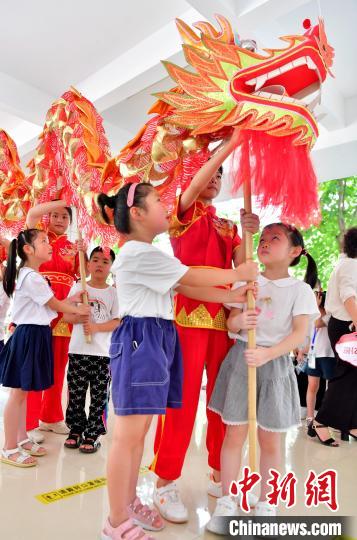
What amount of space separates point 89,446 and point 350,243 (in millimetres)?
1909

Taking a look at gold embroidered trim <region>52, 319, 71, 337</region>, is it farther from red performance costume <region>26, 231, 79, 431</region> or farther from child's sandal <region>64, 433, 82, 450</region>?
child's sandal <region>64, 433, 82, 450</region>

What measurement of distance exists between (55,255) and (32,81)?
7.44 feet

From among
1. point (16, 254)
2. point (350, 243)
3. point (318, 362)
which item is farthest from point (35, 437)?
point (350, 243)

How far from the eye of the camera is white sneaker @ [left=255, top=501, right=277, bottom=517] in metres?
1.61

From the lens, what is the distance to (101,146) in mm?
2361

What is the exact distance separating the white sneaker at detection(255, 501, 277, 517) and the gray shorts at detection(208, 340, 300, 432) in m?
0.25

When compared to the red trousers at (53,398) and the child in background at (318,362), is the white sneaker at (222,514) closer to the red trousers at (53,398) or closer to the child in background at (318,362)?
the red trousers at (53,398)

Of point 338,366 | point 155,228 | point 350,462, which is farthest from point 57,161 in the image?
point 350,462

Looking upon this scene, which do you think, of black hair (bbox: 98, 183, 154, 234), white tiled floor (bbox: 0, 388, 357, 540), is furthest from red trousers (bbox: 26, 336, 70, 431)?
black hair (bbox: 98, 183, 154, 234)

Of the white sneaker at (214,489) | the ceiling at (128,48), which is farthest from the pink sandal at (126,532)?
the ceiling at (128,48)

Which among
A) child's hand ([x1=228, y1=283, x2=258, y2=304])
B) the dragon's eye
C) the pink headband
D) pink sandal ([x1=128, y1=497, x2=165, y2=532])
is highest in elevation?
the dragon's eye

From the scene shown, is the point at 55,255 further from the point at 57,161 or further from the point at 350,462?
the point at 350,462

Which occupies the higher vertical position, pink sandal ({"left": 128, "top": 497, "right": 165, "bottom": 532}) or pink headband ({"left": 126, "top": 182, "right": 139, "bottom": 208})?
pink headband ({"left": 126, "top": 182, "right": 139, "bottom": 208})

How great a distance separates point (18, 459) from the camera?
2.20 metres
